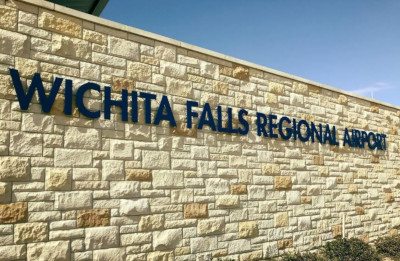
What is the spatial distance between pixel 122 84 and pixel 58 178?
1749 millimetres

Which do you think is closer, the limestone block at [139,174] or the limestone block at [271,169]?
the limestone block at [139,174]

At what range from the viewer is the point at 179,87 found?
6609 mm

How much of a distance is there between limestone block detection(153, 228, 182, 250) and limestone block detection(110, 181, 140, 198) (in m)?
0.75

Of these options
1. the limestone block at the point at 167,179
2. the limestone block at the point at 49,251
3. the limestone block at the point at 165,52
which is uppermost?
the limestone block at the point at 165,52

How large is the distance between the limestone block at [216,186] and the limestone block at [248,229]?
74 cm

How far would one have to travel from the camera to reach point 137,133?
593cm

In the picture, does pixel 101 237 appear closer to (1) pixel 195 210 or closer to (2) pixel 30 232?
(2) pixel 30 232

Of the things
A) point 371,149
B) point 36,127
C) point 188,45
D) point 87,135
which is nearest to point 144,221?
point 87,135

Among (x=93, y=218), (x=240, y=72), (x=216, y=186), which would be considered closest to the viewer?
(x=93, y=218)

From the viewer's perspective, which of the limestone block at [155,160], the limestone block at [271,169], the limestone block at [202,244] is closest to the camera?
the limestone block at [155,160]

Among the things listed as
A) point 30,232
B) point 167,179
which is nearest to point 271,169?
point 167,179

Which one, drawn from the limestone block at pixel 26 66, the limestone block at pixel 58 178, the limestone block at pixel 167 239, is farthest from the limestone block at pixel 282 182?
the limestone block at pixel 26 66

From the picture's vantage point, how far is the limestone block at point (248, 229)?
7.03 metres

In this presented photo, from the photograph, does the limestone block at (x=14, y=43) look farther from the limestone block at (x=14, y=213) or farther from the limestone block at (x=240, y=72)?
the limestone block at (x=240, y=72)
